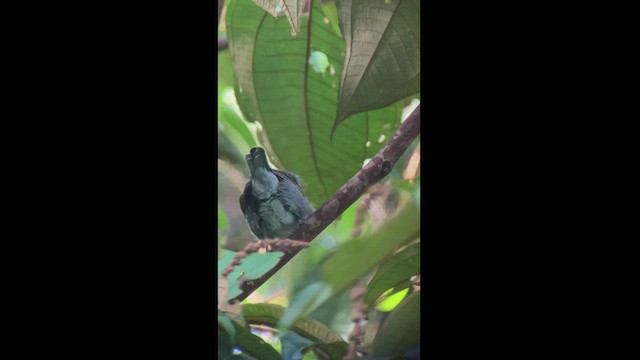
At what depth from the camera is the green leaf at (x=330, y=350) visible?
4.09m

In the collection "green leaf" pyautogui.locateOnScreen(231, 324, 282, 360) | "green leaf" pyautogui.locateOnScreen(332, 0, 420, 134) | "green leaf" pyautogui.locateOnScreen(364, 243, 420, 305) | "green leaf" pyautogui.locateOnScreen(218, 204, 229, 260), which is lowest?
"green leaf" pyautogui.locateOnScreen(231, 324, 282, 360)

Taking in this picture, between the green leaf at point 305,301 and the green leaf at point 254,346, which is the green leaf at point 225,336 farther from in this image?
the green leaf at point 305,301

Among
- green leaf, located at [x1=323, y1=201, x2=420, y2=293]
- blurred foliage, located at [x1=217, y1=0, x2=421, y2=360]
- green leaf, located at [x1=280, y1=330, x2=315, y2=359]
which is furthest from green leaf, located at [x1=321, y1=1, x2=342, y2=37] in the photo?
green leaf, located at [x1=280, y1=330, x2=315, y2=359]

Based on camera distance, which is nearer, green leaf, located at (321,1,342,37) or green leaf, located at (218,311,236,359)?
green leaf, located at (321,1,342,37)

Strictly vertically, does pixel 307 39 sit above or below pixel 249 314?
above

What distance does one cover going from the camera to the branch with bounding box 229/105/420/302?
4039 mm

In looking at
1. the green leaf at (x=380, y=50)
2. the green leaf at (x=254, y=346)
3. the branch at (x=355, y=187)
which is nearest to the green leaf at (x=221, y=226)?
the branch at (x=355, y=187)

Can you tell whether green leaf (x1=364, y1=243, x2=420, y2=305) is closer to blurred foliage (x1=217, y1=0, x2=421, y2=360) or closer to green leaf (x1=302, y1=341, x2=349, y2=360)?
blurred foliage (x1=217, y1=0, x2=421, y2=360)

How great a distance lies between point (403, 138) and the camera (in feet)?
13.3

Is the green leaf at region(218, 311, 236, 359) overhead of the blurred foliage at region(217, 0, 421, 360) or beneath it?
beneath

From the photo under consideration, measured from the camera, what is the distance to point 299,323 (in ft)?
13.4

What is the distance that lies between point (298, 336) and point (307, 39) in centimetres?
94
